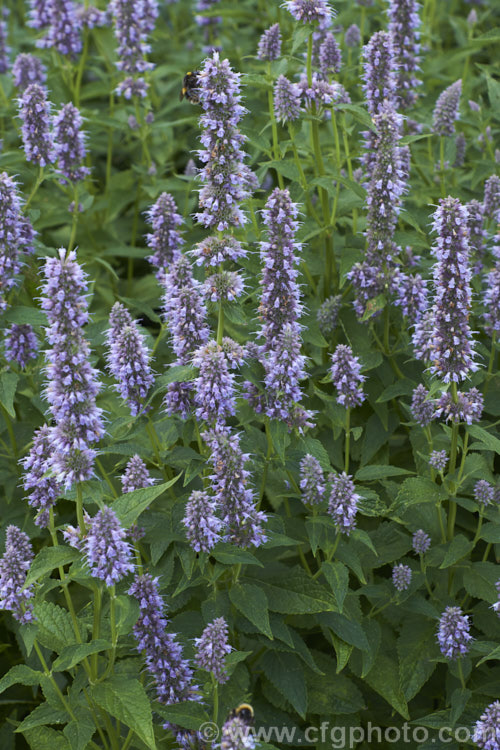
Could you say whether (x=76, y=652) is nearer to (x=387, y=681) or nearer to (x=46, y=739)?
(x=46, y=739)

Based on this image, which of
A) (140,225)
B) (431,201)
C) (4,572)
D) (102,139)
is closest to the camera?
(4,572)

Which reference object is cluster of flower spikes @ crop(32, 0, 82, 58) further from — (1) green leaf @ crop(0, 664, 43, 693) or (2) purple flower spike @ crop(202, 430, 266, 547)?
(1) green leaf @ crop(0, 664, 43, 693)

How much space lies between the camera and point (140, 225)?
869cm

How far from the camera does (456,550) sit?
15.0 feet

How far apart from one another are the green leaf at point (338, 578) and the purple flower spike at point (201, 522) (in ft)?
2.26

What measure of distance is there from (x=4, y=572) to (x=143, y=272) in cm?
543

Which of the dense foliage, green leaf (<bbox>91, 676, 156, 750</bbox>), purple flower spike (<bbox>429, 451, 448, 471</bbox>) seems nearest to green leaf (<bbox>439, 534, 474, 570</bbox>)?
the dense foliage

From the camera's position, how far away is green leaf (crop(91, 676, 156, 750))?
12.2 ft

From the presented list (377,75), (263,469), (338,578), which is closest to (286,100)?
(377,75)

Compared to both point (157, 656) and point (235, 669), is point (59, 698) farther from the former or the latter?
point (235, 669)

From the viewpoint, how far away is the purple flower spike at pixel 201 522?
3928mm

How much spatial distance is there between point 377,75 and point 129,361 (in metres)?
2.91

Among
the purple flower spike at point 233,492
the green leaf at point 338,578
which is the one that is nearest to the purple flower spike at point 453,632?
the green leaf at point 338,578

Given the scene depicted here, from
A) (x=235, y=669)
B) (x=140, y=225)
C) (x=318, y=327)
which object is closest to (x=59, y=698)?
(x=235, y=669)
